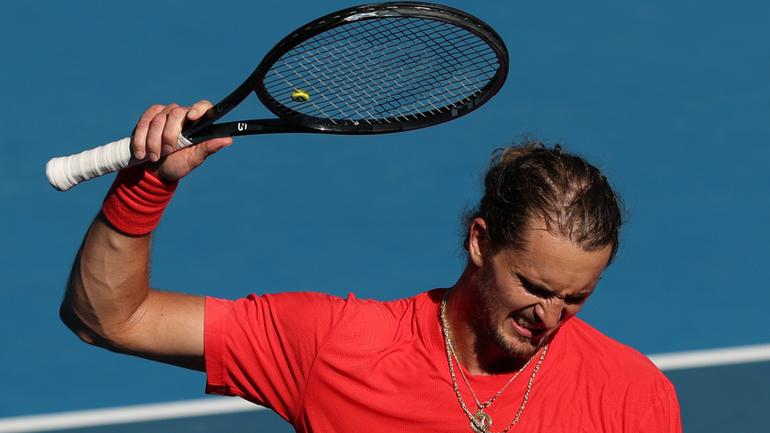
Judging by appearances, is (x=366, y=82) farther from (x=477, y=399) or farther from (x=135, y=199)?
(x=477, y=399)

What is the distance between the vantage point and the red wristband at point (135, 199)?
4090mm

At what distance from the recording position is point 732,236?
8.51m

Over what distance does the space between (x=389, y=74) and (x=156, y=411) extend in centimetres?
310

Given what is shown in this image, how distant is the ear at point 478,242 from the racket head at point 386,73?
31cm

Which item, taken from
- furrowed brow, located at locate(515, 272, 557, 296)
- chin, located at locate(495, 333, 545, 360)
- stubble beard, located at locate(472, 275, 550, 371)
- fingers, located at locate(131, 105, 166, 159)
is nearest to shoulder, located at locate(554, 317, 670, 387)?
stubble beard, located at locate(472, 275, 550, 371)

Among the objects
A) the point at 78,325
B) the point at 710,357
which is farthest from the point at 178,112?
the point at 710,357

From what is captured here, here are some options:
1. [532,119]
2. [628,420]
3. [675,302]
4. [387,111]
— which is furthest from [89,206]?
[628,420]

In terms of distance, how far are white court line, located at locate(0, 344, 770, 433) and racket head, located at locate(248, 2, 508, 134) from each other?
9.19ft

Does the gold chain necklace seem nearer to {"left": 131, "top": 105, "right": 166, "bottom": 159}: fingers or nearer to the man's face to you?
the man's face

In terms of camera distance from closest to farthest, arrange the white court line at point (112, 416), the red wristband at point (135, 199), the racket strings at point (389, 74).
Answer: the red wristband at point (135, 199) → the racket strings at point (389, 74) → the white court line at point (112, 416)

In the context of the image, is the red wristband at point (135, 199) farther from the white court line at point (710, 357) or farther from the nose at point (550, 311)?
the white court line at point (710, 357)

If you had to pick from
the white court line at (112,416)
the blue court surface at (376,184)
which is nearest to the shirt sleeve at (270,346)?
the blue court surface at (376,184)

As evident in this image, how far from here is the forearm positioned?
415cm

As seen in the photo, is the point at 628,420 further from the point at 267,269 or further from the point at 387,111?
the point at 267,269
